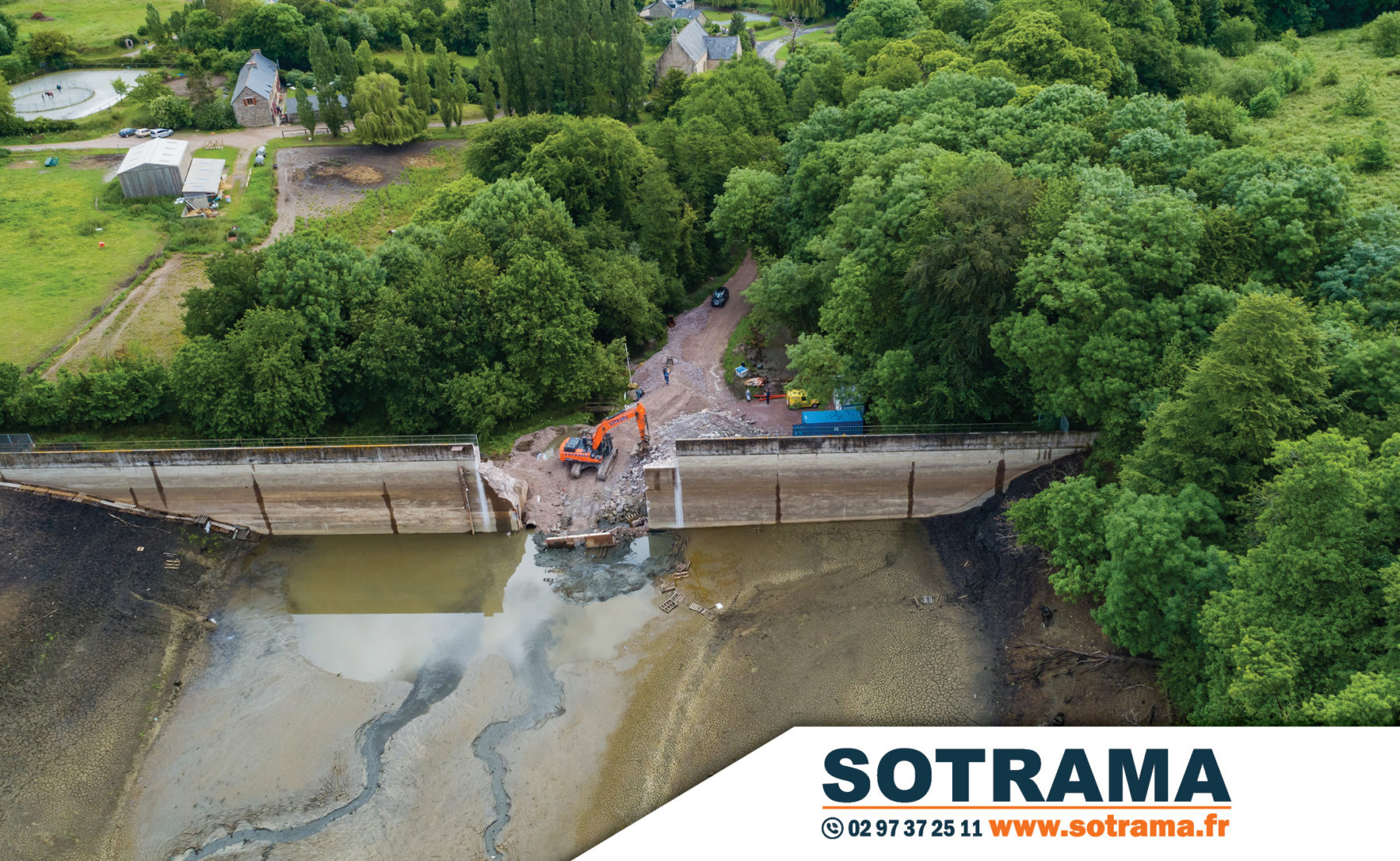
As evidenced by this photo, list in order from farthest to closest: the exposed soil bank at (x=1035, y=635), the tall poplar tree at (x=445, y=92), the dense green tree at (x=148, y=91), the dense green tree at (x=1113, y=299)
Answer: the dense green tree at (x=148, y=91) < the tall poplar tree at (x=445, y=92) < the dense green tree at (x=1113, y=299) < the exposed soil bank at (x=1035, y=635)

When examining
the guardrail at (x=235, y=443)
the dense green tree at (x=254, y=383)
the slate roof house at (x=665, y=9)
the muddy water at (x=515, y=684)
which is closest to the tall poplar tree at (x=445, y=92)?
the slate roof house at (x=665, y=9)

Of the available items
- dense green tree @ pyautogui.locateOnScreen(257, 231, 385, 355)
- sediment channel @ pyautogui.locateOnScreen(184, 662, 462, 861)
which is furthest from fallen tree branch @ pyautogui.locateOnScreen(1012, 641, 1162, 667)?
dense green tree @ pyautogui.locateOnScreen(257, 231, 385, 355)

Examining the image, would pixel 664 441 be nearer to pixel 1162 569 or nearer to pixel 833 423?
pixel 833 423

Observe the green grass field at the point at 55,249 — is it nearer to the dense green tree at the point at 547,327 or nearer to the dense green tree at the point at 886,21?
the dense green tree at the point at 547,327

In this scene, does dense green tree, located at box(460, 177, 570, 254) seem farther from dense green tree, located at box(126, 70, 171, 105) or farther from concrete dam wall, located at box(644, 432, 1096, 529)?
dense green tree, located at box(126, 70, 171, 105)

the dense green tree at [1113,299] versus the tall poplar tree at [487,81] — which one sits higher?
the tall poplar tree at [487,81]

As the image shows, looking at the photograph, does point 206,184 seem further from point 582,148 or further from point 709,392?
point 709,392

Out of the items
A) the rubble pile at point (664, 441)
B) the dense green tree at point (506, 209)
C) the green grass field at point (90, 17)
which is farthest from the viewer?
the green grass field at point (90, 17)
